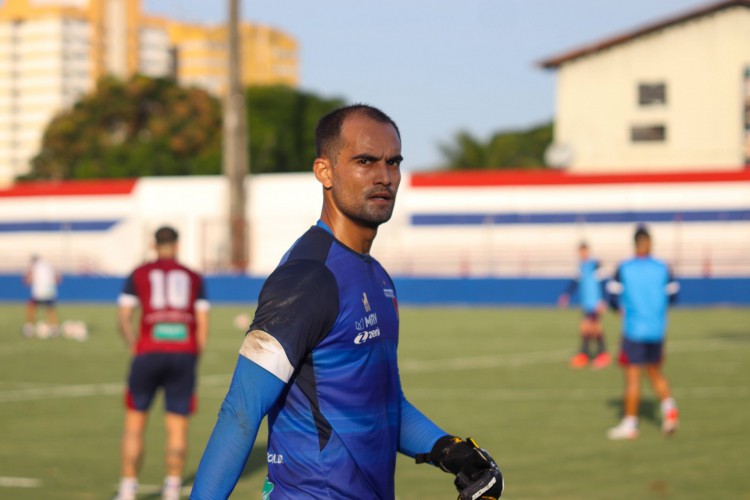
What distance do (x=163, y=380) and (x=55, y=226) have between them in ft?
139

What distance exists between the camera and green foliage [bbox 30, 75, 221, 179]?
8006 cm

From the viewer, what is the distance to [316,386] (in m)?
3.90

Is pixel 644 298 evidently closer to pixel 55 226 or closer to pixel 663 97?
pixel 55 226

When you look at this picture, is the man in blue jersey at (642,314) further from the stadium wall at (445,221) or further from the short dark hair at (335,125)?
the stadium wall at (445,221)

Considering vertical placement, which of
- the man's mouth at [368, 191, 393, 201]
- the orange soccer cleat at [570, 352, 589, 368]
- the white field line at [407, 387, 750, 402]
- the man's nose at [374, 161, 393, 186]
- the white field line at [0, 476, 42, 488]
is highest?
the man's nose at [374, 161, 393, 186]

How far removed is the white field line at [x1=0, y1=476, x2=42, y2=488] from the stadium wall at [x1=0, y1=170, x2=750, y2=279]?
99.3 feet

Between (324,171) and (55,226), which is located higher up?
(324,171)

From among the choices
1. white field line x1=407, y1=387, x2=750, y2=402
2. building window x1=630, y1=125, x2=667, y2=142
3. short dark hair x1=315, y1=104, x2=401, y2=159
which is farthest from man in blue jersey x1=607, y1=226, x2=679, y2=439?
building window x1=630, y1=125, x2=667, y2=142

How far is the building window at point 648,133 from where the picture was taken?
5438cm

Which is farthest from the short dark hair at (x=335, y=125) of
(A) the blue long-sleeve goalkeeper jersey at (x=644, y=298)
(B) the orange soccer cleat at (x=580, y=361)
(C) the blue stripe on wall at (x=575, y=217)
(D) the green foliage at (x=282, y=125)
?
(D) the green foliage at (x=282, y=125)

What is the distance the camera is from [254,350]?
12.4ft

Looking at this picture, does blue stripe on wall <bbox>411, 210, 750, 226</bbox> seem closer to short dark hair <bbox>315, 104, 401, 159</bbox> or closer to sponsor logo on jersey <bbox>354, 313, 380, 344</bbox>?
short dark hair <bbox>315, 104, 401, 159</bbox>

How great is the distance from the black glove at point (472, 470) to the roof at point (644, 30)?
52272 mm

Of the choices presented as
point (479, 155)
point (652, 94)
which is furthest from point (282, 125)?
point (652, 94)
